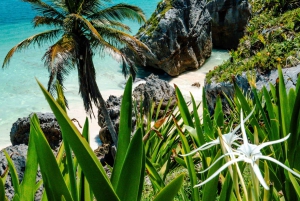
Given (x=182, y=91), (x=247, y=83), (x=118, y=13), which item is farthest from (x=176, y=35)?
(x=247, y=83)

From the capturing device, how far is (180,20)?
18.4m

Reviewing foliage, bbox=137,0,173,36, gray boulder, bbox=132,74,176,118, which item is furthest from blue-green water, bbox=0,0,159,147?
gray boulder, bbox=132,74,176,118

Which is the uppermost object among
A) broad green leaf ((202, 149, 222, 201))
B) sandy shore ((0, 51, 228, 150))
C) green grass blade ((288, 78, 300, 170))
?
broad green leaf ((202, 149, 222, 201))

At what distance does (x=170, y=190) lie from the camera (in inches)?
35.5

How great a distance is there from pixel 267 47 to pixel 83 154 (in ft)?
21.3

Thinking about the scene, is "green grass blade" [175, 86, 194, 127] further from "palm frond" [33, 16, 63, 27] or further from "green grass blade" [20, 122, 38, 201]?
"palm frond" [33, 16, 63, 27]

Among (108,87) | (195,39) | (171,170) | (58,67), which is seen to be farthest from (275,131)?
(195,39)

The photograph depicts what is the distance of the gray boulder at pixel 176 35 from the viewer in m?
17.9

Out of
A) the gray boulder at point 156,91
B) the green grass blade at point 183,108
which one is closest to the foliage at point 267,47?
the green grass blade at point 183,108

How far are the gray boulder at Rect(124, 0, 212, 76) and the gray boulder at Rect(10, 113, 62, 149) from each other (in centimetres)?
909

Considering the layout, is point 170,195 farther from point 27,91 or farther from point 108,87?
point 27,91

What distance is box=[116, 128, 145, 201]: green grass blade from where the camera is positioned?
93 cm

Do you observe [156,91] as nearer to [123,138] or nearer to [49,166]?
[123,138]

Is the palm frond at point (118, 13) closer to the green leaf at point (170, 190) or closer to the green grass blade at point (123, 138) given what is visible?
the green grass blade at point (123, 138)
